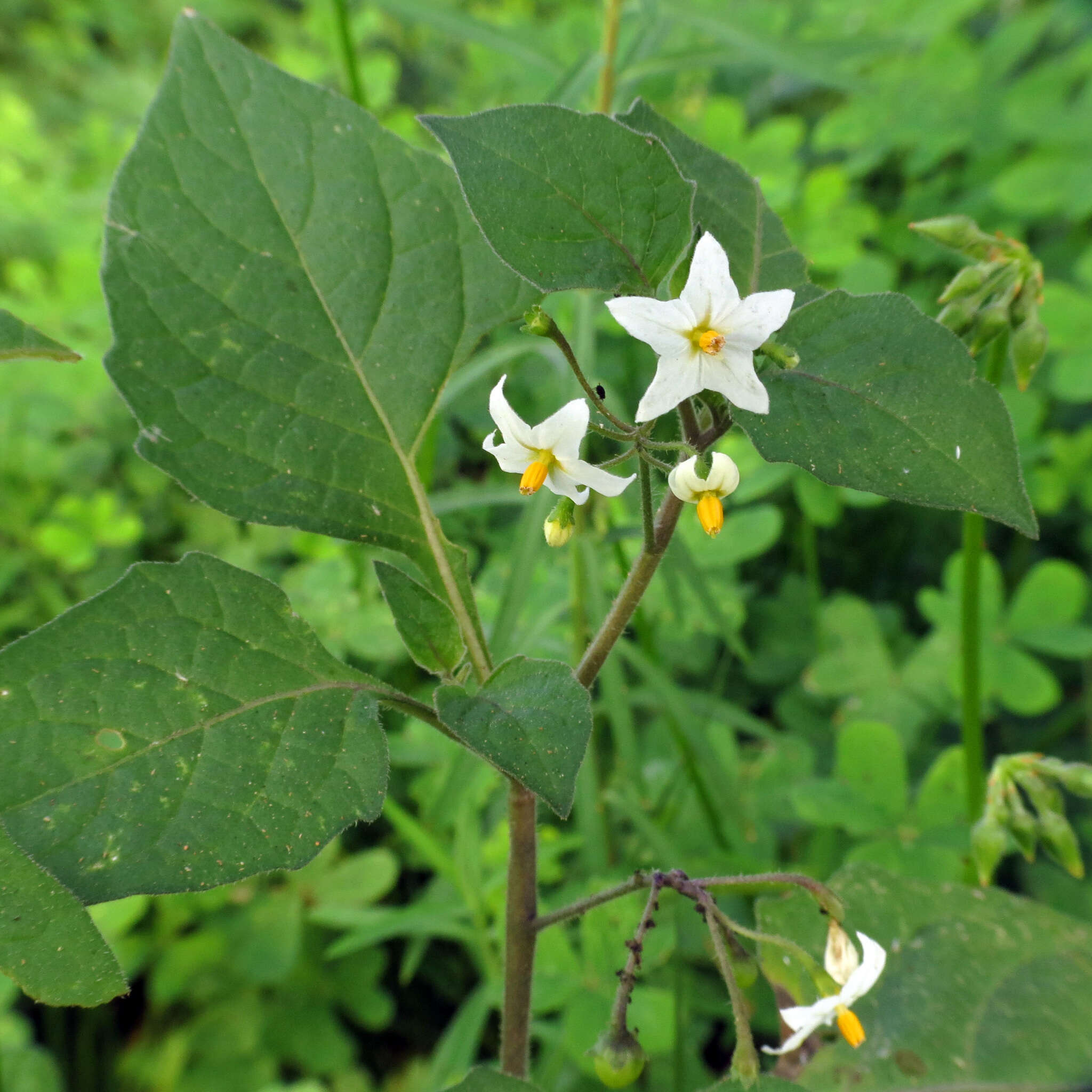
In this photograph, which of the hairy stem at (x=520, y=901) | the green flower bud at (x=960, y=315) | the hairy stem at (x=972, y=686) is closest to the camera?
the hairy stem at (x=520, y=901)

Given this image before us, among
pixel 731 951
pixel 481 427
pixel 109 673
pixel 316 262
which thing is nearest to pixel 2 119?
pixel 481 427

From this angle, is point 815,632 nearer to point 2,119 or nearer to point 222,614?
point 222,614

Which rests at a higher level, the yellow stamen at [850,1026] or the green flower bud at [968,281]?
the green flower bud at [968,281]

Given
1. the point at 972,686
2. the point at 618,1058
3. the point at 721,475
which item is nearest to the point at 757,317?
the point at 721,475

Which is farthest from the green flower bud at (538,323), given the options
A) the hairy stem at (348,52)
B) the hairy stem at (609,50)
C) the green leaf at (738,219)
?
the hairy stem at (609,50)

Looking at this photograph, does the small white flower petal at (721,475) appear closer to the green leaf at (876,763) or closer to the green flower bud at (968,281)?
the green flower bud at (968,281)

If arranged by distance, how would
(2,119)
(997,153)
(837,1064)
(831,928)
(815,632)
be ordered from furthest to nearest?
(2,119) < (997,153) < (815,632) < (837,1064) < (831,928)
